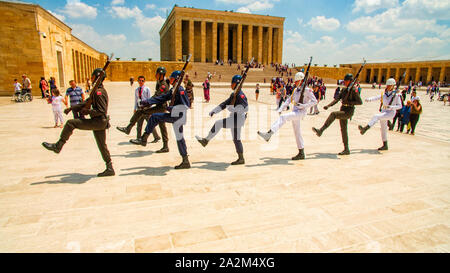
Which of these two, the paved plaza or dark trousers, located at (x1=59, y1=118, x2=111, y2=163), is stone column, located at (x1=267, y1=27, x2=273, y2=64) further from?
dark trousers, located at (x1=59, y1=118, x2=111, y2=163)

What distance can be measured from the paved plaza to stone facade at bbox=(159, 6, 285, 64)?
48.3 metres

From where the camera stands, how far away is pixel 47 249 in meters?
2.54

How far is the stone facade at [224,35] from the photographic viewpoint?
50.6m

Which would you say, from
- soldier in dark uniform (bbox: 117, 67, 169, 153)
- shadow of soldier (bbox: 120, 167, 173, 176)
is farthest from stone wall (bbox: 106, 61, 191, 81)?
shadow of soldier (bbox: 120, 167, 173, 176)

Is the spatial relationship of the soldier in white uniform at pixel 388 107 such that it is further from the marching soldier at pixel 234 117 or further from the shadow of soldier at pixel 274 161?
the marching soldier at pixel 234 117

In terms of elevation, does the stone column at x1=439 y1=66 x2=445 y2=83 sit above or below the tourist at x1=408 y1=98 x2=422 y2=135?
above

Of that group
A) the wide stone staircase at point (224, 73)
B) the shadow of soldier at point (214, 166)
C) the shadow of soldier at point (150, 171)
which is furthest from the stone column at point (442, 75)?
the shadow of soldier at point (150, 171)

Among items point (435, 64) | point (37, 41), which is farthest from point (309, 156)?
→ point (435, 64)

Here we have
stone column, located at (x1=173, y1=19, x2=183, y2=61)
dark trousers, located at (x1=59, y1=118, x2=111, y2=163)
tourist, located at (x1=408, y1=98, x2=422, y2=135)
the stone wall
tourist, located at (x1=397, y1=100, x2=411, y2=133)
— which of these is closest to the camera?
dark trousers, located at (x1=59, y1=118, x2=111, y2=163)

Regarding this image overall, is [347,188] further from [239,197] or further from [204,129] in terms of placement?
[204,129]

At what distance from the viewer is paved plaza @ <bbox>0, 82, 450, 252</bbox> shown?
8.91 ft

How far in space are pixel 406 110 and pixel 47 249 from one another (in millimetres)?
10438

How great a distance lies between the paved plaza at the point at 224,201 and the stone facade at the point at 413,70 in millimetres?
58836

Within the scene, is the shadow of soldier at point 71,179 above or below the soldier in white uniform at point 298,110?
below
